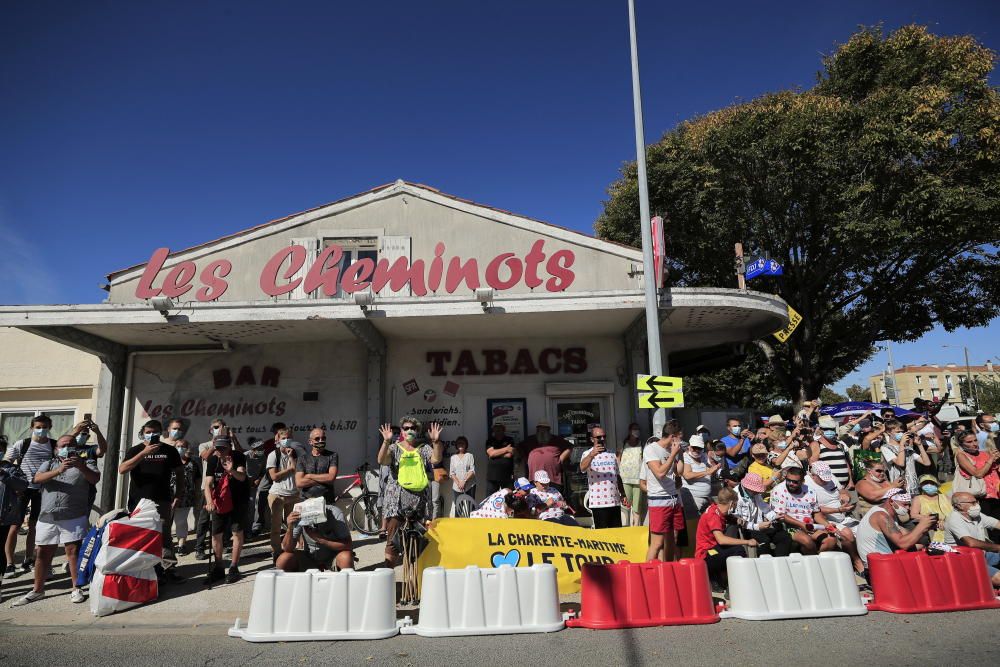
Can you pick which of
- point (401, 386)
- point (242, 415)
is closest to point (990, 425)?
point (401, 386)

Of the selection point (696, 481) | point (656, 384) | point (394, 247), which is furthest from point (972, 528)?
point (394, 247)

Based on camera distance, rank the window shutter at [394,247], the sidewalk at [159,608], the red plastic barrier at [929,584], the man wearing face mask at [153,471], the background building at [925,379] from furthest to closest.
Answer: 1. the background building at [925,379]
2. the window shutter at [394,247]
3. the man wearing face mask at [153,471]
4. the sidewalk at [159,608]
5. the red plastic barrier at [929,584]

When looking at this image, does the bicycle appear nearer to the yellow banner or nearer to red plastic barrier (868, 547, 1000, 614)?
the yellow banner

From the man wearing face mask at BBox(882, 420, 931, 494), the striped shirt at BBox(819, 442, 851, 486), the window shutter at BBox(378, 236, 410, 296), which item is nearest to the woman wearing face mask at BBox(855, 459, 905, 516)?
the striped shirt at BBox(819, 442, 851, 486)

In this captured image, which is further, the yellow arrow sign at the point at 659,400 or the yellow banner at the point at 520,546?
the yellow arrow sign at the point at 659,400

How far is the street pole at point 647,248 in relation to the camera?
749cm

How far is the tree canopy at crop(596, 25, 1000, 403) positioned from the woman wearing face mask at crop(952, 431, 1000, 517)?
8670 mm

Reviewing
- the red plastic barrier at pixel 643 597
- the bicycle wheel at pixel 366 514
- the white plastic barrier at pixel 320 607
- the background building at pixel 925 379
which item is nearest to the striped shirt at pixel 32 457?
the white plastic barrier at pixel 320 607

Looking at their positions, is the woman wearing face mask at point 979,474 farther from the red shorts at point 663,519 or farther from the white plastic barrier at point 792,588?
the red shorts at point 663,519

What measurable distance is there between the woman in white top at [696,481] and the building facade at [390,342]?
122 inches

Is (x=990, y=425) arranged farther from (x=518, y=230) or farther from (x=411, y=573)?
(x=411, y=573)

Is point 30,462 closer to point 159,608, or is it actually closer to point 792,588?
point 159,608

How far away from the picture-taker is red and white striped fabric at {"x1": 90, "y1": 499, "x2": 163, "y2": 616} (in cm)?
553

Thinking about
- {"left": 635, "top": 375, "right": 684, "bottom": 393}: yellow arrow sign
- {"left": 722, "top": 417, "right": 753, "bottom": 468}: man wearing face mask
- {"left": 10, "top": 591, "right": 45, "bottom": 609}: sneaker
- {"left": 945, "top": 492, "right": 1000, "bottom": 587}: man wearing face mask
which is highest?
{"left": 635, "top": 375, "right": 684, "bottom": 393}: yellow arrow sign
